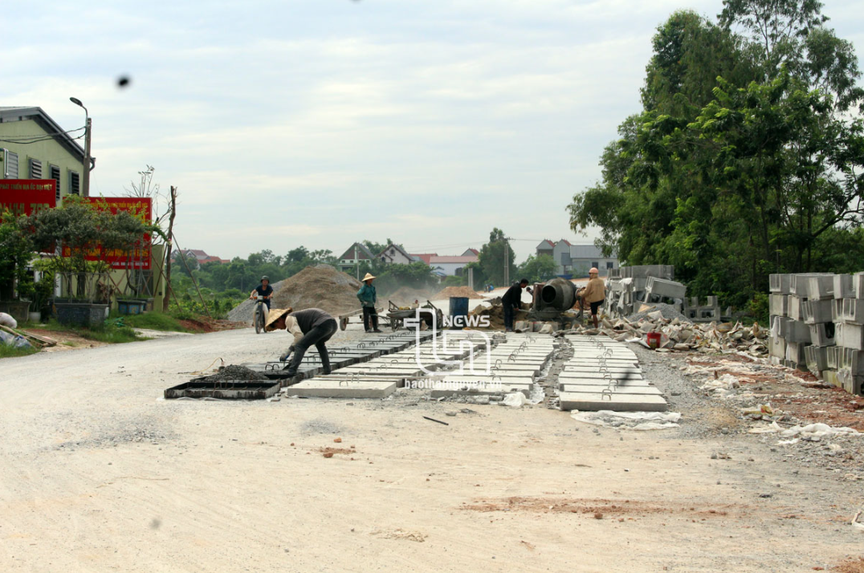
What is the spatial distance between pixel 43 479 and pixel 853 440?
6596 mm

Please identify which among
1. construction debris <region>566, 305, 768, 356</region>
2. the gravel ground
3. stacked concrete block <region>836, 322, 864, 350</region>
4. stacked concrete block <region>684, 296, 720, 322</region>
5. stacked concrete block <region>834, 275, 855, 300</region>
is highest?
stacked concrete block <region>834, 275, 855, 300</region>

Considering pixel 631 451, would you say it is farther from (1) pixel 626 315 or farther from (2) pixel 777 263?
(2) pixel 777 263

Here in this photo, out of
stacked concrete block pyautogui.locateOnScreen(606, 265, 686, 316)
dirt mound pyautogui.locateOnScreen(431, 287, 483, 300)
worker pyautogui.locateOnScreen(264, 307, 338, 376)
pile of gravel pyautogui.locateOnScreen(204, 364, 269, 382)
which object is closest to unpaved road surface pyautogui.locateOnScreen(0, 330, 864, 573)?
pile of gravel pyautogui.locateOnScreen(204, 364, 269, 382)

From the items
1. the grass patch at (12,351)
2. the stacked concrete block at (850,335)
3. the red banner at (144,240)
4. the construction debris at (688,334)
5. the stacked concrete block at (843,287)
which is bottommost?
the grass patch at (12,351)

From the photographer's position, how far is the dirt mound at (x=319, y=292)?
34.4 meters

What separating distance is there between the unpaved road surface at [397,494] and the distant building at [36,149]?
18877mm

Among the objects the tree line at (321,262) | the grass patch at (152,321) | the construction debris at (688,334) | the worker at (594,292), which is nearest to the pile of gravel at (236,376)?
the construction debris at (688,334)

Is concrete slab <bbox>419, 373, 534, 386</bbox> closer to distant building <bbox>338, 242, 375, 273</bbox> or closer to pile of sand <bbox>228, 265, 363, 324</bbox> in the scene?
pile of sand <bbox>228, 265, 363, 324</bbox>

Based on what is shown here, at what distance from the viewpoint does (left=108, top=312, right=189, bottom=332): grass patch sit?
20.8 metres

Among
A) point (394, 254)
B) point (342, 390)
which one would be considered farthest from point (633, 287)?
point (394, 254)

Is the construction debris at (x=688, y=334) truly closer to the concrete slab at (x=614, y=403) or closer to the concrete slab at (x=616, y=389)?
the concrete slab at (x=616, y=389)

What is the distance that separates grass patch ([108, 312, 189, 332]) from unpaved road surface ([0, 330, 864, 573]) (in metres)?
13.3

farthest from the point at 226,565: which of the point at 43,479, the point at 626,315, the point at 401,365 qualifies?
the point at 626,315

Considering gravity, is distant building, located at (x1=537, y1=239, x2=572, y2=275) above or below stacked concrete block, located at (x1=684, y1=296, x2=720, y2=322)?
above
